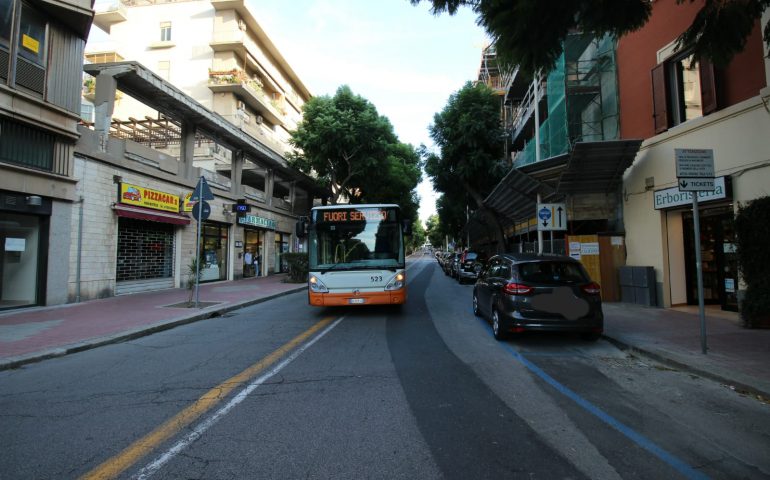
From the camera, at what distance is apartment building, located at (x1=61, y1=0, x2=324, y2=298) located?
13.6 metres

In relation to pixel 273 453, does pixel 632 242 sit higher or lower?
higher

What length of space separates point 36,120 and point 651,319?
53.2 feet

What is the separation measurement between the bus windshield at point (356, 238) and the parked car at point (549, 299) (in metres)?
3.33

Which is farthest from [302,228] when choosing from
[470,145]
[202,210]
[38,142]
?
[470,145]

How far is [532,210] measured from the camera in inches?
749

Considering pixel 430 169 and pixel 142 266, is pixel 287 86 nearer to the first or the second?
pixel 430 169

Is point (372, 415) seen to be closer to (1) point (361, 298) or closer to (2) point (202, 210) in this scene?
(1) point (361, 298)

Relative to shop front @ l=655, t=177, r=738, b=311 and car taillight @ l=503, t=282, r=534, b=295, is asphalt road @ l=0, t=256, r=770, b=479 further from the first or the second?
shop front @ l=655, t=177, r=738, b=311

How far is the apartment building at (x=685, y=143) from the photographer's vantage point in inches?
348

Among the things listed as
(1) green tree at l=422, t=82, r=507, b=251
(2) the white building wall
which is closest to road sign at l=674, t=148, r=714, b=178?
(1) green tree at l=422, t=82, r=507, b=251

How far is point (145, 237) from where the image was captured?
15.6 meters

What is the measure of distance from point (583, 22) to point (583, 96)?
462 inches

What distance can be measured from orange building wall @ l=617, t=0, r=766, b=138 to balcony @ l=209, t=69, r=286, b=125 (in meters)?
24.2

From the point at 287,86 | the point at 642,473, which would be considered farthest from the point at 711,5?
the point at 287,86
